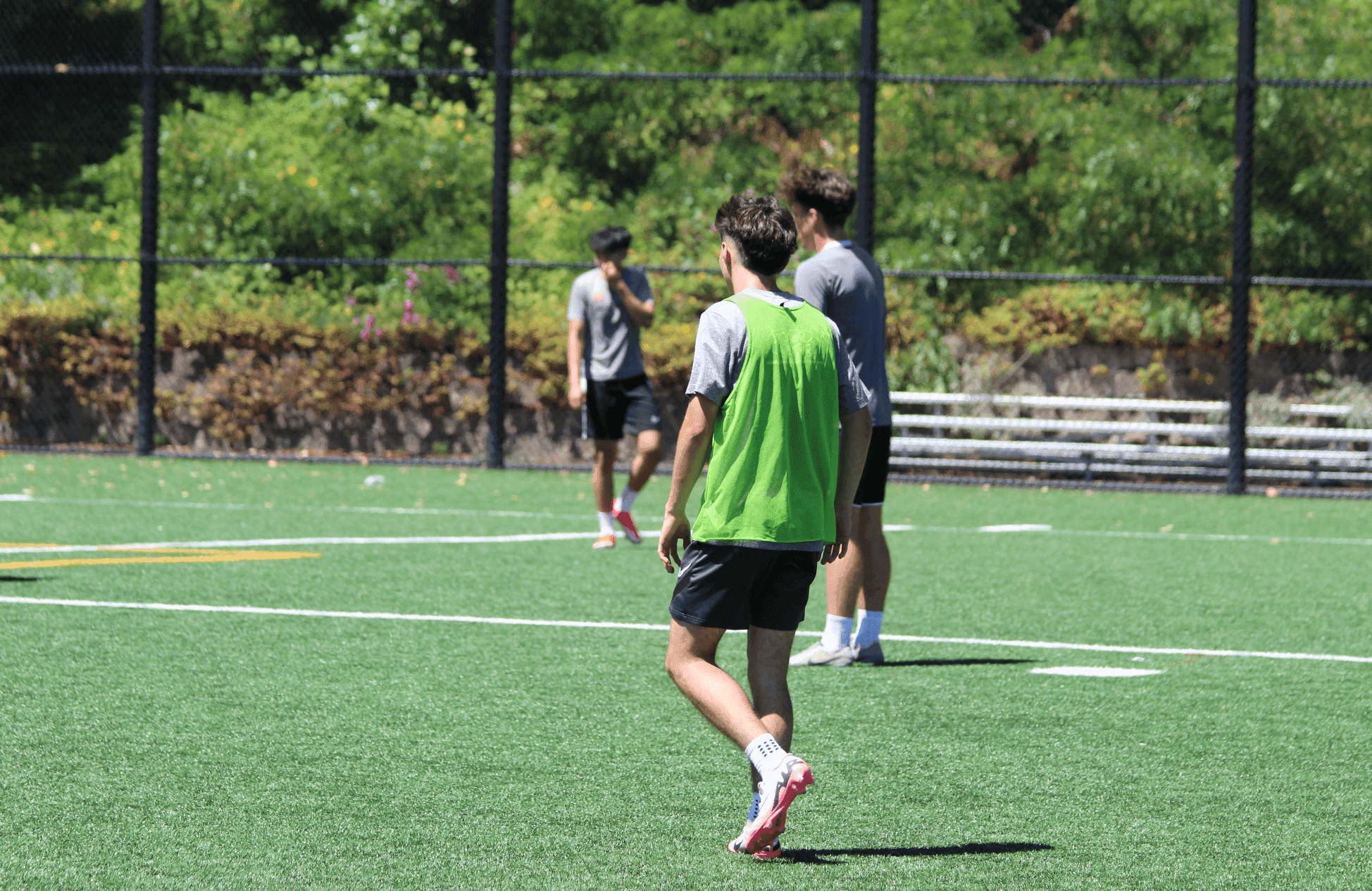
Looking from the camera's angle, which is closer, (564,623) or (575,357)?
(564,623)

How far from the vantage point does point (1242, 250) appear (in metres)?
15.1

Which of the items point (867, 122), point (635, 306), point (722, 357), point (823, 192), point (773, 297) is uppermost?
point (867, 122)

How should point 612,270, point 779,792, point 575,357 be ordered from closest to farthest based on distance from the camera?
point 779,792, point 612,270, point 575,357

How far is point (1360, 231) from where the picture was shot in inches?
713

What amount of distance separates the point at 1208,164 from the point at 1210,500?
4913 millimetres

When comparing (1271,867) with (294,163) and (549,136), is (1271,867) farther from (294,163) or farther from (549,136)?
(549,136)

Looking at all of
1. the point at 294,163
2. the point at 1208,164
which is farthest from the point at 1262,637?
the point at 294,163

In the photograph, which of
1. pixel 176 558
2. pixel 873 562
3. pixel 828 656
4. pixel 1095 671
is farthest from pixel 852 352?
pixel 176 558

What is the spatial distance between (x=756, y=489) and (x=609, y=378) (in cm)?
616

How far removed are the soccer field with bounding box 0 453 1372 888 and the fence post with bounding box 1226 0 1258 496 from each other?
4.89 meters

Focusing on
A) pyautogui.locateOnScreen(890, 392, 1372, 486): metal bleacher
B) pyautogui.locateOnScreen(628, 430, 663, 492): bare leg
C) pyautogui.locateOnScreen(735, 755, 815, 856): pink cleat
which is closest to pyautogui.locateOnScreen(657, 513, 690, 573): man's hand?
pyautogui.locateOnScreen(735, 755, 815, 856): pink cleat

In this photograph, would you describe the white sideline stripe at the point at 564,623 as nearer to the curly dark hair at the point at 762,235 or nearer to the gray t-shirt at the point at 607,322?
the gray t-shirt at the point at 607,322

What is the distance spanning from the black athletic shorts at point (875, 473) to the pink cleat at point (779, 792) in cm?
267

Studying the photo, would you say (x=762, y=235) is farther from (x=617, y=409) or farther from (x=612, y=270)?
(x=617, y=409)
